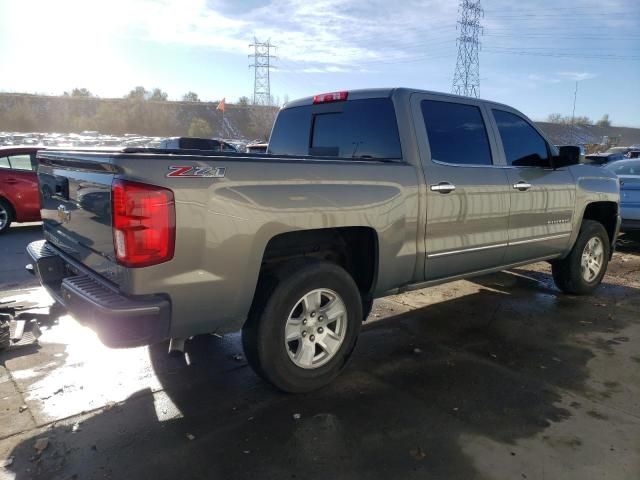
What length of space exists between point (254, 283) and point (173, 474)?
42.7 inches

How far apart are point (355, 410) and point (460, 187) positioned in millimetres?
1942

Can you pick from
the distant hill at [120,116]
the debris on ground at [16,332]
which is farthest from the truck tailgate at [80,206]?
the distant hill at [120,116]

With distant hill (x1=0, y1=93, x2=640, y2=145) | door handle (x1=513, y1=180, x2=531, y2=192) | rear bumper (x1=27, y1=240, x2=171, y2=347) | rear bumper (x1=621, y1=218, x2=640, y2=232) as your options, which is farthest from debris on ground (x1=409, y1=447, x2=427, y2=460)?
distant hill (x1=0, y1=93, x2=640, y2=145)

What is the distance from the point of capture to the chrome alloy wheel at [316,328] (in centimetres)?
331

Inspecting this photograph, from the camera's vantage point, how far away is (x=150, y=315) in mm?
2602

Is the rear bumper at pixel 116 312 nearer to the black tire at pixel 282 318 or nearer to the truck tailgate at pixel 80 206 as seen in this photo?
the truck tailgate at pixel 80 206

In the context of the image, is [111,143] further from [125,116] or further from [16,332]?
[125,116]

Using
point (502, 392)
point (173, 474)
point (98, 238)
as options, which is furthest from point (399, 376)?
point (98, 238)

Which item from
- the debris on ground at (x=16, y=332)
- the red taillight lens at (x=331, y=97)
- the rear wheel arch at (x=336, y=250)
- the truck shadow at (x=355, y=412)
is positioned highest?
the red taillight lens at (x=331, y=97)

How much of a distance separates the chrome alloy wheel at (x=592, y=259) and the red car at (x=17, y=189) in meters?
9.24

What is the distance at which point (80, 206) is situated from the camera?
3.06m

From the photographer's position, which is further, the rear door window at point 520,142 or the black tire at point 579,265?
the black tire at point 579,265

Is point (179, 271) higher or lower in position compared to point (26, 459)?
higher

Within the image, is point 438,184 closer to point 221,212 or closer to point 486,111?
point 486,111
